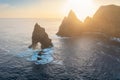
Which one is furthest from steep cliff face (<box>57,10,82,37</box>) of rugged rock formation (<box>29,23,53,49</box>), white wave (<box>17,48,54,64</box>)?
white wave (<box>17,48,54,64</box>)

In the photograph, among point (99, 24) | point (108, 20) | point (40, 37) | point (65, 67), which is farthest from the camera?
point (99, 24)

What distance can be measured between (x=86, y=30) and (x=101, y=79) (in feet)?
305

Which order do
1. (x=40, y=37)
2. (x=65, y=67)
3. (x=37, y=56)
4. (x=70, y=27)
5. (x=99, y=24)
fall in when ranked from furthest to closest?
(x=99, y=24) → (x=70, y=27) → (x=40, y=37) → (x=37, y=56) → (x=65, y=67)

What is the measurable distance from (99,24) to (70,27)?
88.4 feet

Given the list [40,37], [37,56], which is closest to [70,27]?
[40,37]

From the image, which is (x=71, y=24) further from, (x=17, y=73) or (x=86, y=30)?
(x=17, y=73)

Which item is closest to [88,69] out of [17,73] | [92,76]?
[92,76]

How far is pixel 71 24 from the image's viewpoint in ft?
415

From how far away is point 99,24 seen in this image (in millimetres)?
130375

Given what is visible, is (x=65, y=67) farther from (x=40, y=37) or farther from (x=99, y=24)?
(x=99, y=24)

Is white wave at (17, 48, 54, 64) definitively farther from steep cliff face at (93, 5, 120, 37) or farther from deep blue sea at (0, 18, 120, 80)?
steep cliff face at (93, 5, 120, 37)

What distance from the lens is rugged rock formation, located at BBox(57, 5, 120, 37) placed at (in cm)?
12019

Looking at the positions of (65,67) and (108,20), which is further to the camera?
(108,20)

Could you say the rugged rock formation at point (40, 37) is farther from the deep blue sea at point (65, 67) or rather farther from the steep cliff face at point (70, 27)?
the steep cliff face at point (70, 27)
